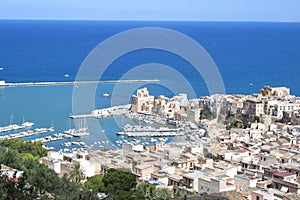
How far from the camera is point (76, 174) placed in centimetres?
708

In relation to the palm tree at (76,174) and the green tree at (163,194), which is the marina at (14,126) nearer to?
the palm tree at (76,174)

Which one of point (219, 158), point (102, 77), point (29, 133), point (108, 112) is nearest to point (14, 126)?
point (29, 133)

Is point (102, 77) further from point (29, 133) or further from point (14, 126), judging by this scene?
point (29, 133)

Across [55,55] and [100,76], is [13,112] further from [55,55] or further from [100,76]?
[55,55]

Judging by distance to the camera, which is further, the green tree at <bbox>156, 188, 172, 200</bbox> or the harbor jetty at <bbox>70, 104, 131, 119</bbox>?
the harbor jetty at <bbox>70, 104, 131, 119</bbox>

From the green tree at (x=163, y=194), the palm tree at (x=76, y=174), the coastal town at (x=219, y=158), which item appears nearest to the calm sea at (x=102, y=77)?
the coastal town at (x=219, y=158)

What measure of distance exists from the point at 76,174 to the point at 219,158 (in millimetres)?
2378

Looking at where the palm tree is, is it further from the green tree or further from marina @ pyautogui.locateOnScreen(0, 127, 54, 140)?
marina @ pyautogui.locateOnScreen(0, 127, 54, 140)

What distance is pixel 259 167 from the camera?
25.1 ft

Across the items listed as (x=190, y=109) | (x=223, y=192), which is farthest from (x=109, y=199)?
(x=190, y=109)

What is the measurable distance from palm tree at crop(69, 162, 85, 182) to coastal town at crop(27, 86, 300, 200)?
0.13 meters

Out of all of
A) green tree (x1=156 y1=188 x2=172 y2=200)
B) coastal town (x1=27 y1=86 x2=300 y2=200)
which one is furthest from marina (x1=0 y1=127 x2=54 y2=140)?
green tree (x1=156 y1=188 x2=172 y2=200)

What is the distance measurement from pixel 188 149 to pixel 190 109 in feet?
17.1

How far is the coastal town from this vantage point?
6.58m
